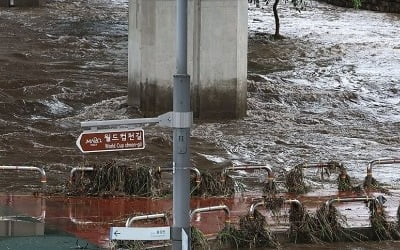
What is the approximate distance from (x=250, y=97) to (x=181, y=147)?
74.4 ft

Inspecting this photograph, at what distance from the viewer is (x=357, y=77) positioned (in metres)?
35.2

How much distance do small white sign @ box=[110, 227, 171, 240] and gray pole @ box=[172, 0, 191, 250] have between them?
2.9 inches

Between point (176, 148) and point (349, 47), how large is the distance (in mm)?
35205

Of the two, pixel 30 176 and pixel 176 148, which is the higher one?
pixel 176 148

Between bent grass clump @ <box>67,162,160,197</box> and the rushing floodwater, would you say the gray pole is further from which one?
the rushing floodwater

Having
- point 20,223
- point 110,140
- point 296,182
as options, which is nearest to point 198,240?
point 20,223

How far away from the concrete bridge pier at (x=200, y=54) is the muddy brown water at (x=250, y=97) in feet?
2.16

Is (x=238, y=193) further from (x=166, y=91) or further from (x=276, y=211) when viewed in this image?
(x=166, y=91)

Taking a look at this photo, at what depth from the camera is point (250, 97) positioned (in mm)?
30484

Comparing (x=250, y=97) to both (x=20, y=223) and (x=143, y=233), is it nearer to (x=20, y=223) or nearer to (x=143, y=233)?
(x=20, y=223)

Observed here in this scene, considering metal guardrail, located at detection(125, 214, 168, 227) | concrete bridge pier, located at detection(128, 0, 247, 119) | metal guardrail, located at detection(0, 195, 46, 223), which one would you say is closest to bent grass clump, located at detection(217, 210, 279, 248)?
metal guardrail, located at detection(125, 214, 168, 227)

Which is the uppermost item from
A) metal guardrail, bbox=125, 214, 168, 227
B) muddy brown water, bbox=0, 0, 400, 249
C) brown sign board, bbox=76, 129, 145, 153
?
brown sign board, bbox=76, 129, 145, 153

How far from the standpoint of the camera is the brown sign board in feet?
27.2

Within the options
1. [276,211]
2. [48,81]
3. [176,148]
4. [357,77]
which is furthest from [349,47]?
[176,148]
